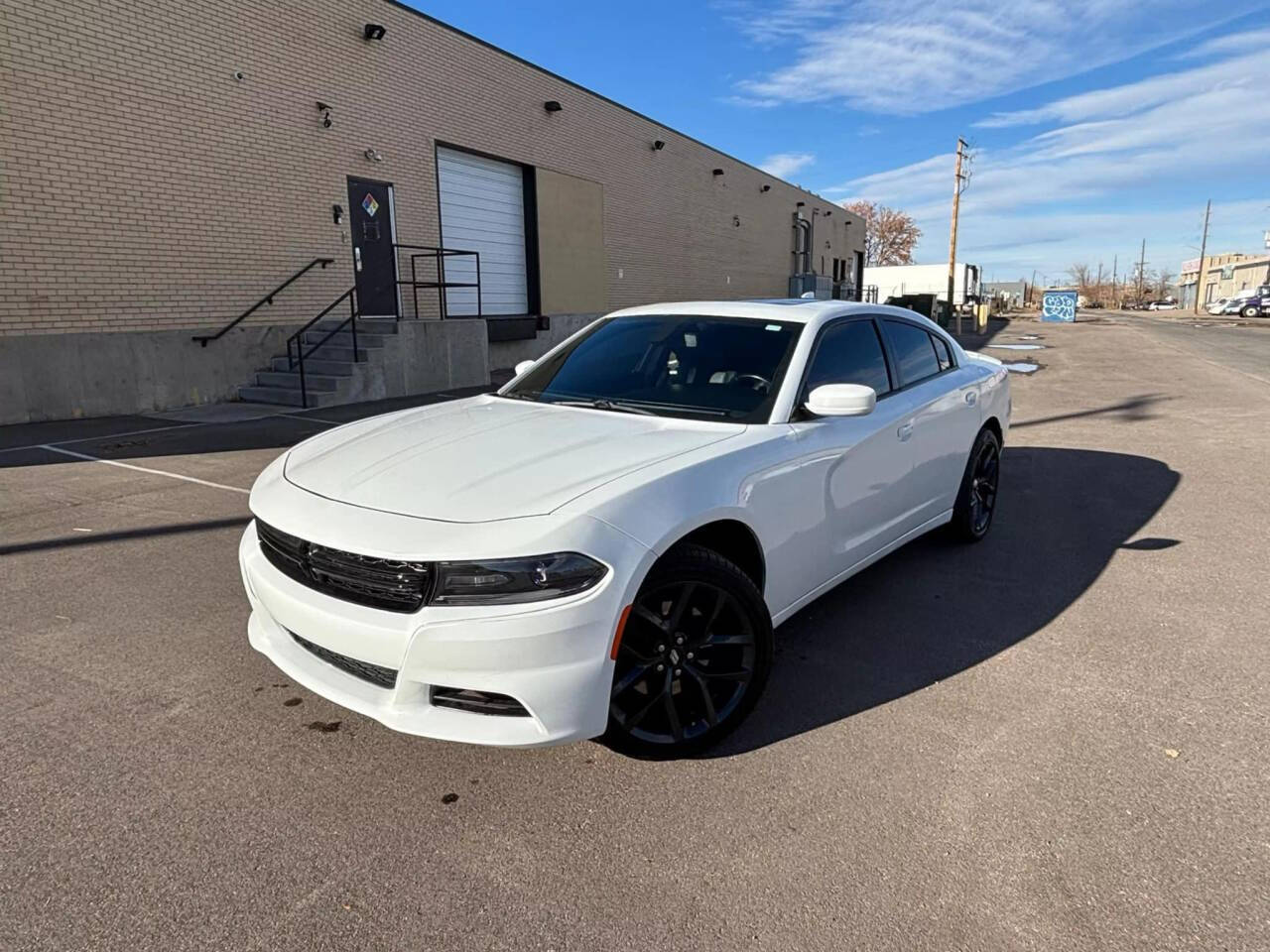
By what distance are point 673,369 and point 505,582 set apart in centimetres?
181

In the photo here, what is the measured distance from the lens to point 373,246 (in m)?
14.3

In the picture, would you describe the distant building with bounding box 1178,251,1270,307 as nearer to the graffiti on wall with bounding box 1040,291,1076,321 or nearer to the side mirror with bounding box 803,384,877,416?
the graffiti on wall with bounding box 1040,291,1076,321

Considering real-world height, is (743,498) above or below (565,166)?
below

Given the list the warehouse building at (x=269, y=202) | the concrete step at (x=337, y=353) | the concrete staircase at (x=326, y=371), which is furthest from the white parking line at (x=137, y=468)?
the concrete step at (x=337, y=353)

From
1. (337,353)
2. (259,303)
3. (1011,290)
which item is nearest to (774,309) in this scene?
(337,353)

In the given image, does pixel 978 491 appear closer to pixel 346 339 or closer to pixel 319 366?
pixel 319 366

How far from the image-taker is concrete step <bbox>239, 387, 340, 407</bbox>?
38.1 feet

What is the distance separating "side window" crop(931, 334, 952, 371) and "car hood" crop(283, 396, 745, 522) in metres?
2.39

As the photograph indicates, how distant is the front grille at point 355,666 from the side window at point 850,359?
2.07 m

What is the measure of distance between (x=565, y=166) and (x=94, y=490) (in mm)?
15282

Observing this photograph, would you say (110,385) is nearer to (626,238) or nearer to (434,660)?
(434,660)

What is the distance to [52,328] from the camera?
33.1ft

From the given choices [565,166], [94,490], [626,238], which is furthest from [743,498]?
[626,238]

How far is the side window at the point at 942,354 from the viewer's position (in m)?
4.96
